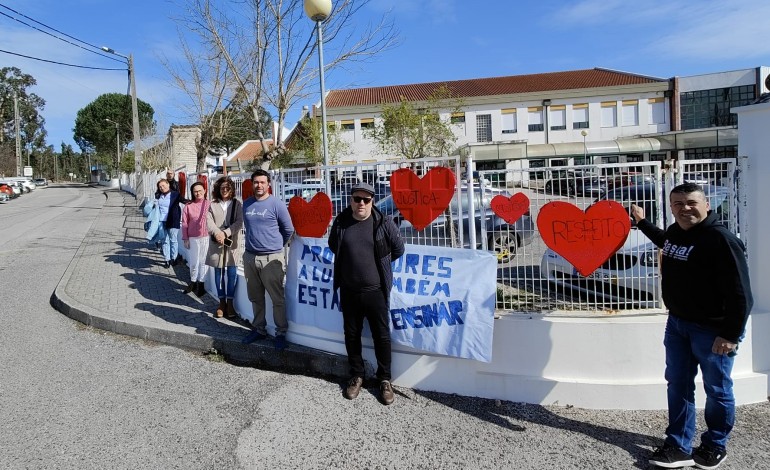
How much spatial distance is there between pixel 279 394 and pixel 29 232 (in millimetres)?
16100

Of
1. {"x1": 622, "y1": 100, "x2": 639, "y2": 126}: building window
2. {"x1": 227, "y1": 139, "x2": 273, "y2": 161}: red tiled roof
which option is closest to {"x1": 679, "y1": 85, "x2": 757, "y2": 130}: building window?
{"x1": 622, "y1": 100, "x2": 639, "y2": 126}: building window

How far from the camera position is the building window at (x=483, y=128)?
4306 centimetres

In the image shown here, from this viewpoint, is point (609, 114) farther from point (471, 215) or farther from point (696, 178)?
point (471, 215)

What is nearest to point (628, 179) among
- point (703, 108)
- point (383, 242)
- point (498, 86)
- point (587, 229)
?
point (587, 229)

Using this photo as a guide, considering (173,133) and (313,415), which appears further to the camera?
(173,133)

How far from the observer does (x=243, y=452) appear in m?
3.51

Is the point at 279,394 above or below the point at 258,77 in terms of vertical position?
below

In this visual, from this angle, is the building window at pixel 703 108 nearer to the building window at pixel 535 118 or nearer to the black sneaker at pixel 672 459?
the building window at pixel 535 118

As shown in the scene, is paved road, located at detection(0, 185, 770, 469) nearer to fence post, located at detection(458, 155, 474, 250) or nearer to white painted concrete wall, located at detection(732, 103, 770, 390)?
white painted concrete wall, located at detection(732, 103, 770, 390)

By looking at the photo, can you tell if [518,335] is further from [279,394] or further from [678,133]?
[678,133]

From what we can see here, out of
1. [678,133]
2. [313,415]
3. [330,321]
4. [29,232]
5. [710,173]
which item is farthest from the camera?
[678,133]

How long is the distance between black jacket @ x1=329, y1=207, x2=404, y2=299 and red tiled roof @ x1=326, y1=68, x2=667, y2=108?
3954 cm

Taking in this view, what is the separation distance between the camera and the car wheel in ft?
14.5

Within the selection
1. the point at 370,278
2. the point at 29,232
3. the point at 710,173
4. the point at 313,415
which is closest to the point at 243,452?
the point at 313,415
